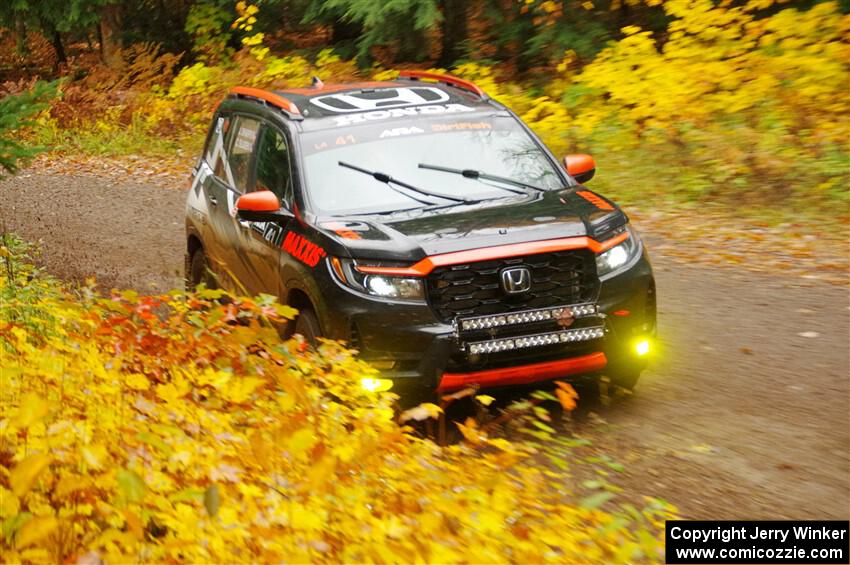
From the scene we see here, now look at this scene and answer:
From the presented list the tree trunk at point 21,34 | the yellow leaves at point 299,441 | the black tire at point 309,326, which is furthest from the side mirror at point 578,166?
the tree trunk at point 21,34

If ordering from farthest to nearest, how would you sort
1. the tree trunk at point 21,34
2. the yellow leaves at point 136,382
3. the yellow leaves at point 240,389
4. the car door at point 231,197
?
the tree trunk at point 21,34 < the car door at point 231,197 < the yellow leaves at point 136,382 < the yellow leaves at point 240,389

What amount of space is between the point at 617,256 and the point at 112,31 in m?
20.7

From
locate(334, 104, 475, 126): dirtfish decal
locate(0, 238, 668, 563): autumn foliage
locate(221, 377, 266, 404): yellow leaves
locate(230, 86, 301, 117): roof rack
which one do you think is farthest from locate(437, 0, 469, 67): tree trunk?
locate(221, 377, 266, 404): yellow leaves

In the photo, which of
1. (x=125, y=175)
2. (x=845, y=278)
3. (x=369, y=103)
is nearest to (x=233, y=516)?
(x=369, y=103)

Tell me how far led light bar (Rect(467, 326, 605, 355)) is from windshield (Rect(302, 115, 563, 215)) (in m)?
1.31

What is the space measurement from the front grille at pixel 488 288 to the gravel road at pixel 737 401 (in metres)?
0.89

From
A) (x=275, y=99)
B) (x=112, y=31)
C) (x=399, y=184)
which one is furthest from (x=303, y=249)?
(x=112, y=31)

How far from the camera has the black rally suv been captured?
19.2 feet

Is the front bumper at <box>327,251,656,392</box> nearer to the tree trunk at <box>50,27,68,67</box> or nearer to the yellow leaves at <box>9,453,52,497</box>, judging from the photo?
the yellow leaves at <box>9,453,52,497</box>

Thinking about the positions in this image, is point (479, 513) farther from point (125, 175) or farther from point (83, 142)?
point (83, 142)

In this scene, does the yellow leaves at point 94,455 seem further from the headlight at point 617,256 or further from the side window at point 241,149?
the side window at point 241,149

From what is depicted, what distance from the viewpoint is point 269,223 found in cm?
709

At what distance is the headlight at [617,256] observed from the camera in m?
6.17

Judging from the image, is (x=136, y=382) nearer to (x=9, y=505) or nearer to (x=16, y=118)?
(x=9, y=505)
